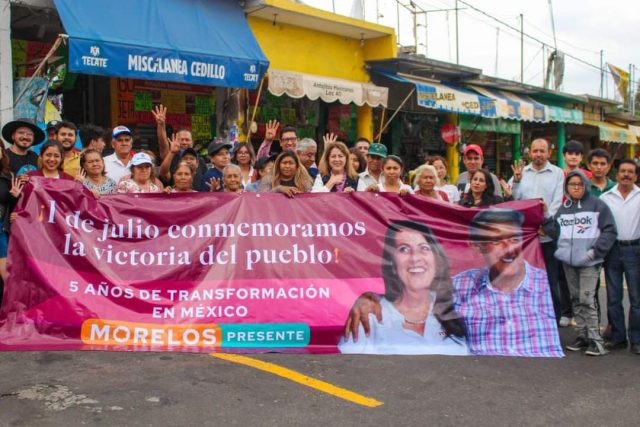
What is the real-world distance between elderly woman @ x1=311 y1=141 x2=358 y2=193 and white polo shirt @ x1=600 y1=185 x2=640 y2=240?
2.52m

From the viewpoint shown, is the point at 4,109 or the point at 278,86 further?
the point at 278,86

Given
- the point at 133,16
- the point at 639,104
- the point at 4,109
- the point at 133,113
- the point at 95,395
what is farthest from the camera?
the point at 639,104

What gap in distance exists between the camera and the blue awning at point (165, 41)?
943 cm

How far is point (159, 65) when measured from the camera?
1029 cm

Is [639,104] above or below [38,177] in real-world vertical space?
above

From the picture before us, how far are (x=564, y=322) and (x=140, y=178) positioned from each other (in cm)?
466

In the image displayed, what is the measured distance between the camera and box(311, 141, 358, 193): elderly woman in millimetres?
7190

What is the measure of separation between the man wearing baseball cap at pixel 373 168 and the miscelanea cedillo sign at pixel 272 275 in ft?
3.10

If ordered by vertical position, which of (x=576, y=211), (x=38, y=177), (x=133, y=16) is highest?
(x=133, y=16)

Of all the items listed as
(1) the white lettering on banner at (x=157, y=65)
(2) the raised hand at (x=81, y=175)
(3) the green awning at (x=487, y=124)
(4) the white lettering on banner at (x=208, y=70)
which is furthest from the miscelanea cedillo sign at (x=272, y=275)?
(3) the green awning at (x=487, y=124)

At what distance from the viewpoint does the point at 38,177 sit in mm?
5984

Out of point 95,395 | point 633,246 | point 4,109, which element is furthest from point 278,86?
point 95,395

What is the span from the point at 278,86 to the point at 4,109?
4547 millimetres

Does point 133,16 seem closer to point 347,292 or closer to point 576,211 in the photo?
point 347,292
